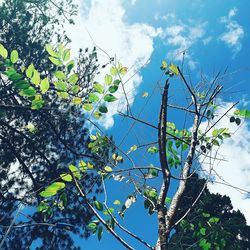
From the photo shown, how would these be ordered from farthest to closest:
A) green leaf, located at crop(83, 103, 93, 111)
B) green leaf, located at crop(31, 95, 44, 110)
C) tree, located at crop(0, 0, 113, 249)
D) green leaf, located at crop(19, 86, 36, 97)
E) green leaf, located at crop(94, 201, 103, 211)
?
1. tree, located at crop(0, 0, 113, 249)
2. green leaf, located at crop(83, 103, 93, 111)
3. green leaf, located at crop(94, 201, 103, 211)
4. green leaf, located at crop(31, 95, 44, 110)
5. green leaf, located at crop(19, 86, 36, 97)

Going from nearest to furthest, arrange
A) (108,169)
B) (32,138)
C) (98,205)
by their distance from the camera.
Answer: (98,205) → (108,169) → (32,138)

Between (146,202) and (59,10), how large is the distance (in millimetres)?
10084

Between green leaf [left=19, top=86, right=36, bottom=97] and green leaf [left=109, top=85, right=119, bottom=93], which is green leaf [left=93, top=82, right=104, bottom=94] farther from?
green leaf [left=19, top=86, right=36, bottom=97]

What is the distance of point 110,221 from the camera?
6.90 feet

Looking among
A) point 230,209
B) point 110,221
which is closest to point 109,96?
point 110,221

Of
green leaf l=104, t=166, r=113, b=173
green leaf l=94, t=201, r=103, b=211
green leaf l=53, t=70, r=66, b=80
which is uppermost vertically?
green leaf l=104, t=166, r=113, b=173

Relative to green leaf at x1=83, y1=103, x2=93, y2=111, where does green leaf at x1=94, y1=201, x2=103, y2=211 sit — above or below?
below

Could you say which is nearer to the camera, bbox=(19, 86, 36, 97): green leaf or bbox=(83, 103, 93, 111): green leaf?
bbox=(19, 86, 36, 97): green leaf

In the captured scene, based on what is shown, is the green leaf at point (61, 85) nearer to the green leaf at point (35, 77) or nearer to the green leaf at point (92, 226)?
the green leaf at point (35, 77)

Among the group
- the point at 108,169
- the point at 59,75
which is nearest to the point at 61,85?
the point at 59,75

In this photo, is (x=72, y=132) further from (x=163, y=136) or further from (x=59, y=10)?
(x=163, y=136)

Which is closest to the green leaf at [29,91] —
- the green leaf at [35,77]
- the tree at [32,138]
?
the green leaf at [35,77]

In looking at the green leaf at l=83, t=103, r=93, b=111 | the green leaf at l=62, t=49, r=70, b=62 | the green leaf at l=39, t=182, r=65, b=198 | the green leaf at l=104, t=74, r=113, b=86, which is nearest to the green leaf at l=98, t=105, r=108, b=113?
the green leaf at l=83, t=103, r=93, b=111

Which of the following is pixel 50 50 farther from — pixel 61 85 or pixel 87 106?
pixel 87 106
